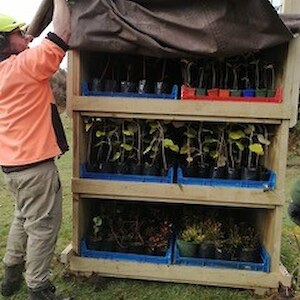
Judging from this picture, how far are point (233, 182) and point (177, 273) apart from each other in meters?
0.80

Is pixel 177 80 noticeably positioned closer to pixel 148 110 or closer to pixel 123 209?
pixel 148 110

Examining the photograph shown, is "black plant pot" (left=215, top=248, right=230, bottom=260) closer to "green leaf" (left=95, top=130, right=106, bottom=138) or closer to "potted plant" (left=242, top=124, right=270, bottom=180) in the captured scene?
"potted plant" (left=242, top=124, right=270, bottom=180)

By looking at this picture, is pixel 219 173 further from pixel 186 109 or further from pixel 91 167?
pixel 91 167

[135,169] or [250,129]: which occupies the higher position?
[250,129]

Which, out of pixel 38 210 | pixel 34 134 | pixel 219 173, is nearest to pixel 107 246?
pixel 38 210

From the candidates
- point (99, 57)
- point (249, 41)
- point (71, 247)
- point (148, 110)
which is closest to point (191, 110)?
point (148, 110)

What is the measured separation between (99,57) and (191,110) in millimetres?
1046

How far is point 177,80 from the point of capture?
3801 millimetres

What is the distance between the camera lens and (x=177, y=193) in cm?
320

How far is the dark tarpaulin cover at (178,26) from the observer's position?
2.83m

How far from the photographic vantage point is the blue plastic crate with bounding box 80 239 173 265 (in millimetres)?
3322

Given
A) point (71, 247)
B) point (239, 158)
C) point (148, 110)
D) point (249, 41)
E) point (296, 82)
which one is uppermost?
point (249, 41)

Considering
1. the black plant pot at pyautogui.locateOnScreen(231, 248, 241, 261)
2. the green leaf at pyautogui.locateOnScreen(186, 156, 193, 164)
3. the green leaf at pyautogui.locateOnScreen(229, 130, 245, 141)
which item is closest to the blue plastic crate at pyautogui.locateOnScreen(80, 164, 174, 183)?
the green leaf at pyautogui.locateOnScreen(186, 156, 193, 164)

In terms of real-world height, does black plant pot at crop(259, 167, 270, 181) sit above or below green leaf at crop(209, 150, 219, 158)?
below
